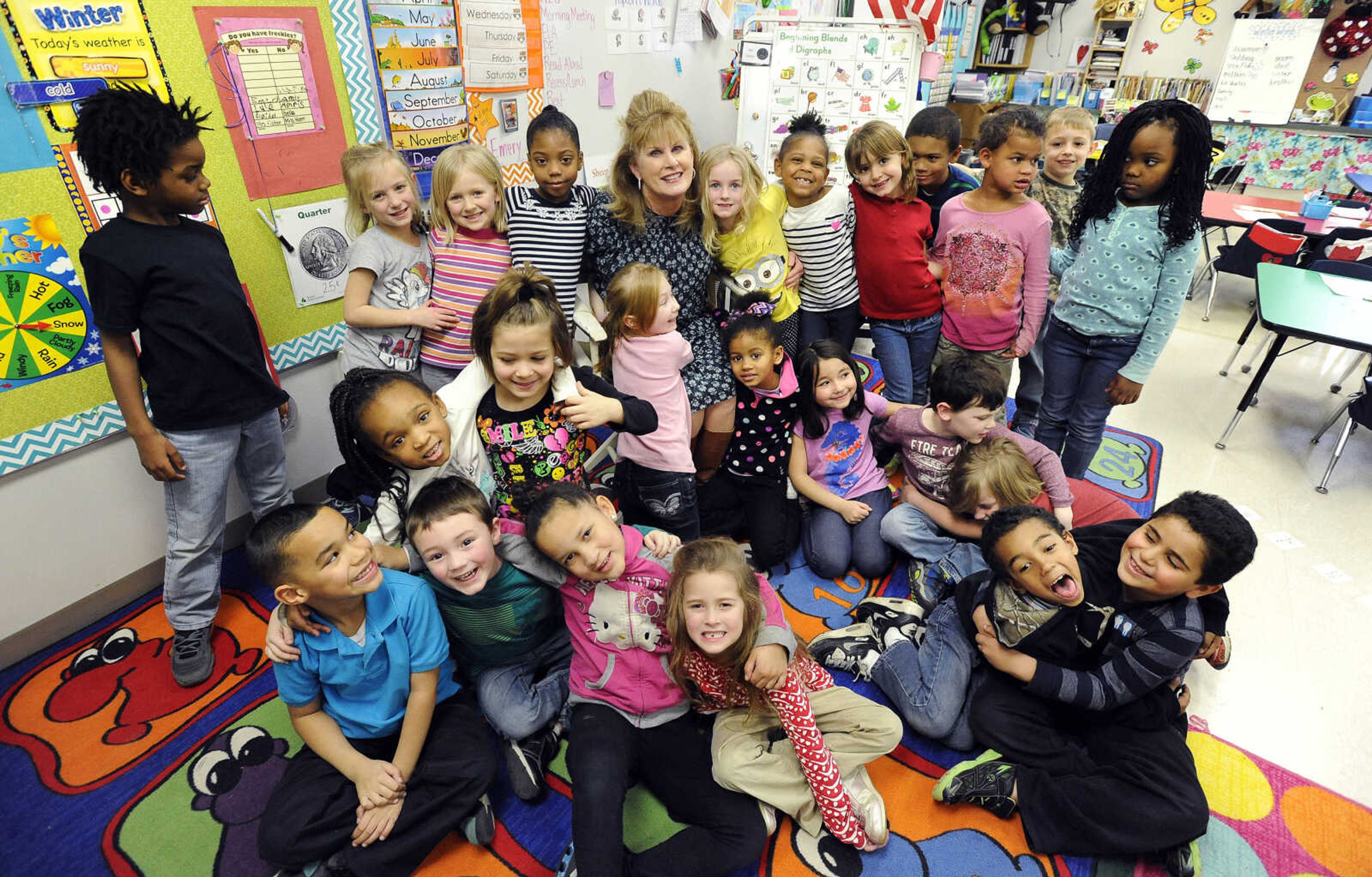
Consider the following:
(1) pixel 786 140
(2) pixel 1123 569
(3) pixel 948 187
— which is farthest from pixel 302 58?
(2) pixel 1123 569

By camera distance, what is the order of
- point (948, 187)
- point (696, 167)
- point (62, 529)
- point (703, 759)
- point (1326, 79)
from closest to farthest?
point (703, 759), point (62, 529), point (696, 167), point (948, 187), point (1326, 79)

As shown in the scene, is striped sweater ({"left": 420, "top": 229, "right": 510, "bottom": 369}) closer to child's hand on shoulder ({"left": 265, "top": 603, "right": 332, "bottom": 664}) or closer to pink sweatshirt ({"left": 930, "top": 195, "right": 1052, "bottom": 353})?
child's hand on shoulder ({"left": 265, "top": 603, "right": 332, "bottom": 664})

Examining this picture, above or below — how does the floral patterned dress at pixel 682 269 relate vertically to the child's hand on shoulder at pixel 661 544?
above

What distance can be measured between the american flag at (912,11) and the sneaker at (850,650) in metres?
3.42

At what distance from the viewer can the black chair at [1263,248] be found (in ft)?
11.5

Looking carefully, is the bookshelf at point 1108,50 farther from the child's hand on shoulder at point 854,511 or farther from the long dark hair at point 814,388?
the child's hand on shoulder at point 854,511

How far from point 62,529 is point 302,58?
5.14 ft

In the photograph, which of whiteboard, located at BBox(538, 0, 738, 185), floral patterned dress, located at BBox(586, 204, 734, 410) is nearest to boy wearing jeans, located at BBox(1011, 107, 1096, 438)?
floral patterned dress, located at BBox(586, 204, 734, 410)

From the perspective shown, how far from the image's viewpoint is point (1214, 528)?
4.49 feet

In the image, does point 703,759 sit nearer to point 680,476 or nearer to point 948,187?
point 680,476

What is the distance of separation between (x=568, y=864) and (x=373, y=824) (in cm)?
40

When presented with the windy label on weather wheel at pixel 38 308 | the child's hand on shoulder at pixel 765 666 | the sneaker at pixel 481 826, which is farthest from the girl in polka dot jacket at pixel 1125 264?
the windy label on weather wheel at pixel 38 308

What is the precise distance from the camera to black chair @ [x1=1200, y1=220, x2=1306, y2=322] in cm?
351

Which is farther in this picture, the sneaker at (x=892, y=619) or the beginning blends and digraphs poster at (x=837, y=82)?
the beginning blends and digraphs poster at (x=837, y=82)
